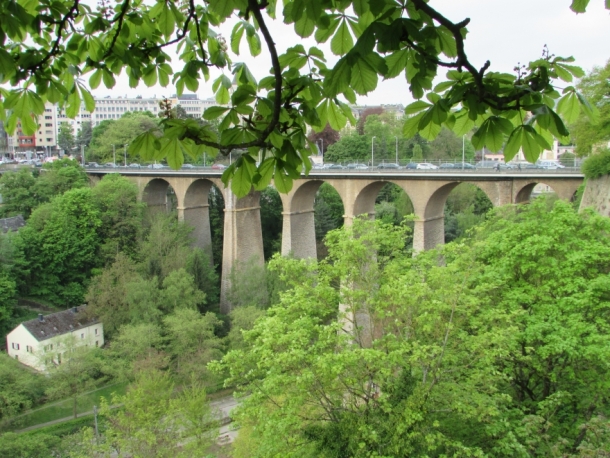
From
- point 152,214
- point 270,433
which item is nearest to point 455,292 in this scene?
point 270,433

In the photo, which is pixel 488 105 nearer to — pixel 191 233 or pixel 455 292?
pixel 455 292

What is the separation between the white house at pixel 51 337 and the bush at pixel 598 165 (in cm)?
1761

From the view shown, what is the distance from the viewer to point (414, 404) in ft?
22.1

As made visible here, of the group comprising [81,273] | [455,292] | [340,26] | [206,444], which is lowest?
[206,444]

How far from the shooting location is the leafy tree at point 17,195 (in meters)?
28.5

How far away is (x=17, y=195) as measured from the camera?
2847 cm

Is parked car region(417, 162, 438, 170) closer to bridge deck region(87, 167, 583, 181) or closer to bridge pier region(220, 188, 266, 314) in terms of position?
bridge deck region(87, 167, 583, 181)

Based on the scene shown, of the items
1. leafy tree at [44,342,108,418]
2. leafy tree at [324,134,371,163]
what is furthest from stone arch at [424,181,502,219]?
leafy tree at [324,134,371,163]

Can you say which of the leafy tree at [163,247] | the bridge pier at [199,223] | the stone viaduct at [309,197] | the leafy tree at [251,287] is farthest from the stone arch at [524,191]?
the bridge pier at [199,223]

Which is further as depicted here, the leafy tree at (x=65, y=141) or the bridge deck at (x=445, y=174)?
the leafy tree at (x=65, y=141)

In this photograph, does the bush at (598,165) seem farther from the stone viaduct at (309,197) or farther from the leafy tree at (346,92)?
the leafy tree at (346,92)

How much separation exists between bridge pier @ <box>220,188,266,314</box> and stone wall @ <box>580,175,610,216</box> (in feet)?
45.0

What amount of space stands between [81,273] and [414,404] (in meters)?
22.2

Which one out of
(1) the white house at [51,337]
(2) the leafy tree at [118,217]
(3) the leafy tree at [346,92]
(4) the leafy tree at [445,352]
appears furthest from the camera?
(2) the leafy tree at [118,217]
